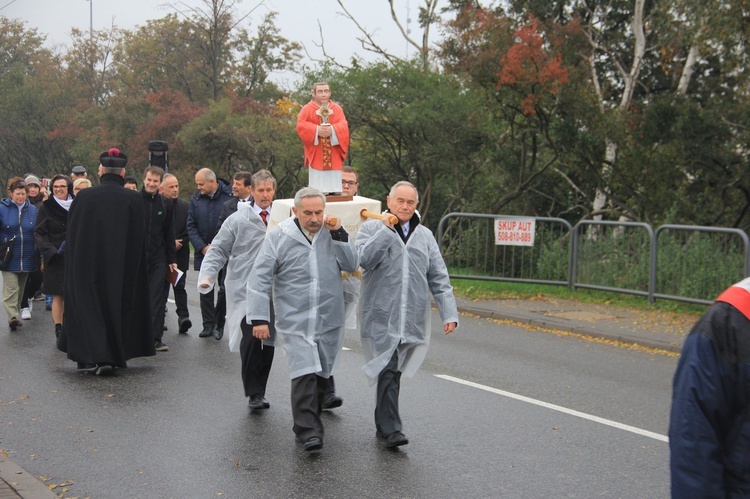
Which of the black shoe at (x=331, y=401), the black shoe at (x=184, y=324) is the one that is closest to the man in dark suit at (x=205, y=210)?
the black shoe at (x=184, y=324)

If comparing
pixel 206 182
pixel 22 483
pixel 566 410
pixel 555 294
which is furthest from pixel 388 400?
pixel 555 294

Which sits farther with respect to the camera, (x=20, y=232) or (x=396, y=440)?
(x=20, y=232)

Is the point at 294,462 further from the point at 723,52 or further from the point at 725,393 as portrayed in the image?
the point at 723,52

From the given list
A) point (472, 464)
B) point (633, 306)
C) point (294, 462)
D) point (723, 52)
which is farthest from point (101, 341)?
point (723, 52)

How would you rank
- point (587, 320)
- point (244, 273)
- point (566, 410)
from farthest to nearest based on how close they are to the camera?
point (587, 320)
point (244, 273)
point (566, 410)

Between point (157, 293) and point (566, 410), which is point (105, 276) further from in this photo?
point (566, 410)

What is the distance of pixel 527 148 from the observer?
75.2ft

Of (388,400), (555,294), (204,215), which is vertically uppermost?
(204,215)

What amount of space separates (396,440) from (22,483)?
239 centimetres

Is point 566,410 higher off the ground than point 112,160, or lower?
lower

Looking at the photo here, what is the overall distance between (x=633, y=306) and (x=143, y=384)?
8302 mm

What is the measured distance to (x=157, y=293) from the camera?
423 inches

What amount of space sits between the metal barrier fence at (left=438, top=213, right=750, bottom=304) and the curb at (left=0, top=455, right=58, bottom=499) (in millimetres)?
9809

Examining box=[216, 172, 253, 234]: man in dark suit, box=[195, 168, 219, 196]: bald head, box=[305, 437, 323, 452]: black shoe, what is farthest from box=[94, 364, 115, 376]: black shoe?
box=[305, 437, 323, 452]: black shoe
